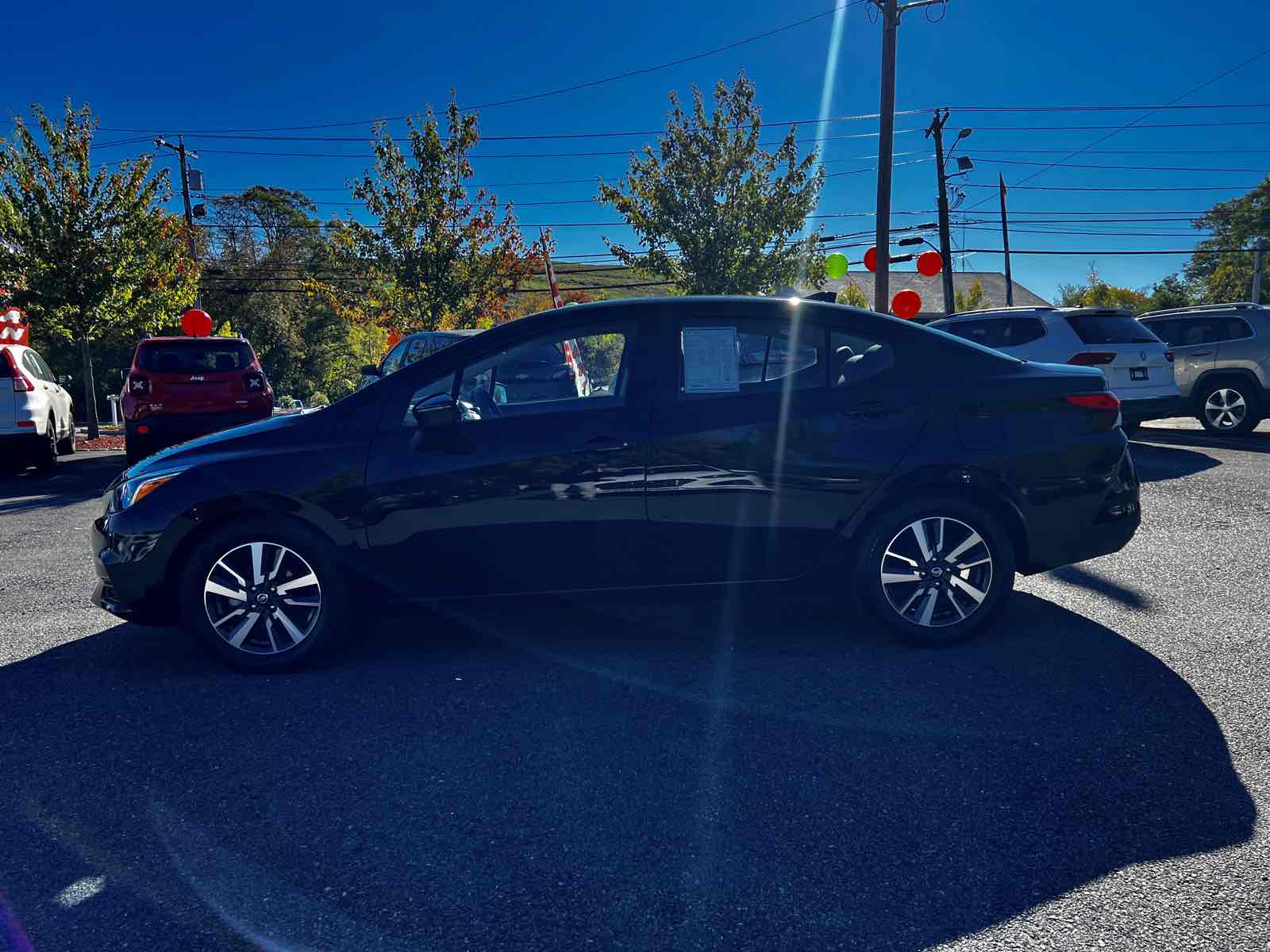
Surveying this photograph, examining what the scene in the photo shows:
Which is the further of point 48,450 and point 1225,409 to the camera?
point 1225,409

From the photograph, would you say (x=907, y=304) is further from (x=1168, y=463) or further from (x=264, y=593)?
(x=264, y=593)

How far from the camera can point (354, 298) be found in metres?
29.9

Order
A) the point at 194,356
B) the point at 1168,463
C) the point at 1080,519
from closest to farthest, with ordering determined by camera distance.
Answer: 1. the point at 1080,519
2. the point at 1168,463
3. the point at 194,356

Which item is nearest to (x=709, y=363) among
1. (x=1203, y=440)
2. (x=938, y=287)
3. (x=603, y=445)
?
(x=603, y=445)

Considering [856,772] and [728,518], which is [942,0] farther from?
[856,772]

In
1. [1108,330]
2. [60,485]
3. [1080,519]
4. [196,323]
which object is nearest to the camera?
[1080,519]

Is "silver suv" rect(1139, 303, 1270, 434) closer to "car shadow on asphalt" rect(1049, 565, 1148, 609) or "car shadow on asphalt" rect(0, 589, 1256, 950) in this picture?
"car shadow on asphalt" rect(1049, 565, 1148, 609)

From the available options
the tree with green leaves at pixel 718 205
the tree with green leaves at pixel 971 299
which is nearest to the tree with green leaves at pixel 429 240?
the tree with green leaves at pixel 718 205

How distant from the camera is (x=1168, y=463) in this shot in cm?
1034

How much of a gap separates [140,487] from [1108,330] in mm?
10969

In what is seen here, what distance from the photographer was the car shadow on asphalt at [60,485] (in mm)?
9391

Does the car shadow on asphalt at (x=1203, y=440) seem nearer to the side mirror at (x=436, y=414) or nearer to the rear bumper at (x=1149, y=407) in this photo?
the rear bumper at (x=1149, y=407)

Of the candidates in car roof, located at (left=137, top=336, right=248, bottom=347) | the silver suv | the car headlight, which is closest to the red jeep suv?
car roof, located at (left=137, top=336, right=248, bottom=347)

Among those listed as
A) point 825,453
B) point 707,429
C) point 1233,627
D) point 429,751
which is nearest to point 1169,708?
point 1233,627
